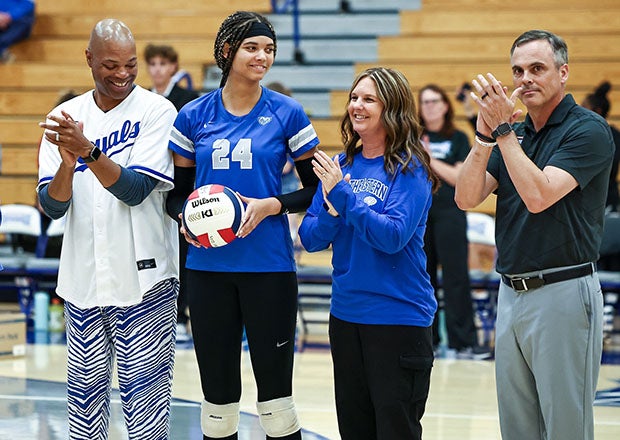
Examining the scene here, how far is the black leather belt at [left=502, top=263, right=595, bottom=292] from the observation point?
3742 mm

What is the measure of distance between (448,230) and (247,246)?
4.14 metres

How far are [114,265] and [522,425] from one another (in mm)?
1664

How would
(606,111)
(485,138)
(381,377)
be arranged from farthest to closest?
(606,111) < (381,377) < (485,138)

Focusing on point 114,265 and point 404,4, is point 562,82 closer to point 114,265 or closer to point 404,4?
point 114,265

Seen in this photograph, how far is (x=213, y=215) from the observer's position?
13.0 feet

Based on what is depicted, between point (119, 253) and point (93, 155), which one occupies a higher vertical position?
point (93, 155)

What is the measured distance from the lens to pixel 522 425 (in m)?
3.87

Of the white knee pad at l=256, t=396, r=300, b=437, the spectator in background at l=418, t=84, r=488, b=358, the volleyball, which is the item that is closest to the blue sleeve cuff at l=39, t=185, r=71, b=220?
the volleyball

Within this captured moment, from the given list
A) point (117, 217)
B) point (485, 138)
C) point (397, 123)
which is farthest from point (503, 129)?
point (117, 217)

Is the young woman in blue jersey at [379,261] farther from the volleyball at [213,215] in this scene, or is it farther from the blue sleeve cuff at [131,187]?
the blue sleeve cuff at [131,187]

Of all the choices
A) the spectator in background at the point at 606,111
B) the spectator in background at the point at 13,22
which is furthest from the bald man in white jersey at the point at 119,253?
the spectator in background at the point at 13,22

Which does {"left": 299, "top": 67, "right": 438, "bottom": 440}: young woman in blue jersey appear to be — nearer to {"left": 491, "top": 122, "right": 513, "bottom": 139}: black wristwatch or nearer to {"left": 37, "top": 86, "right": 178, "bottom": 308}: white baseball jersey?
{"left": 491, "top": 122, "right": 513, "bottom": 139}: black wristwatch

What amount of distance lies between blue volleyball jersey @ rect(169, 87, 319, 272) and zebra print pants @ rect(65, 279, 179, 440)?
0.27m

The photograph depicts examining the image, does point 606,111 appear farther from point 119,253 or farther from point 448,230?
point 119,253
